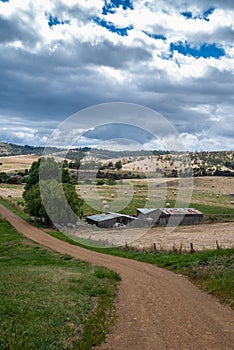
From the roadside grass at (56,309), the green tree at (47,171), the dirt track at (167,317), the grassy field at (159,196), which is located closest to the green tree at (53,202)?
the green tree at (47,171)

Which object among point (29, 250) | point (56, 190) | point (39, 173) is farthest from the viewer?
point (39, 173)

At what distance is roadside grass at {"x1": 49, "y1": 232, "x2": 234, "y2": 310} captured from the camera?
58.0ft

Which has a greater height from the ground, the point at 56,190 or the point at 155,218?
the point at 56,190

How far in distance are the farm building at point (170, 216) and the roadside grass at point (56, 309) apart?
49173 mm

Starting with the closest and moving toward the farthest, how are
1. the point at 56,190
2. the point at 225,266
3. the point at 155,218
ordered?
Answer: the point at 225,266 → the point at 56,190 → the point at 155,218

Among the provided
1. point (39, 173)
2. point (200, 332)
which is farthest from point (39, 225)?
point (200, 332)

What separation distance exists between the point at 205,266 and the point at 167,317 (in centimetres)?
1060

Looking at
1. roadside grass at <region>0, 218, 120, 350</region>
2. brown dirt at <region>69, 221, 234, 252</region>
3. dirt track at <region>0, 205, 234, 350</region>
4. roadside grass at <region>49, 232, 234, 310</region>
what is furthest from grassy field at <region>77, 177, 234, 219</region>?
roadside grass at <region>0, 218, 120, 350</region>

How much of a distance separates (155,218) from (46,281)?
54.9m

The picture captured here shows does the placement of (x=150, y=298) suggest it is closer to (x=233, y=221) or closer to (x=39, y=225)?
(x=39, y=225)

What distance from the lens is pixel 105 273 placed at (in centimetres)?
2227

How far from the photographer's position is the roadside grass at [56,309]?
987 cm

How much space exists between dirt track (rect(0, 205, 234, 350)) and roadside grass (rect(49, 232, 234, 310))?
0.63 metres

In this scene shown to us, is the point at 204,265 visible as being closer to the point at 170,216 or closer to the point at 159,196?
the point at 170,216
